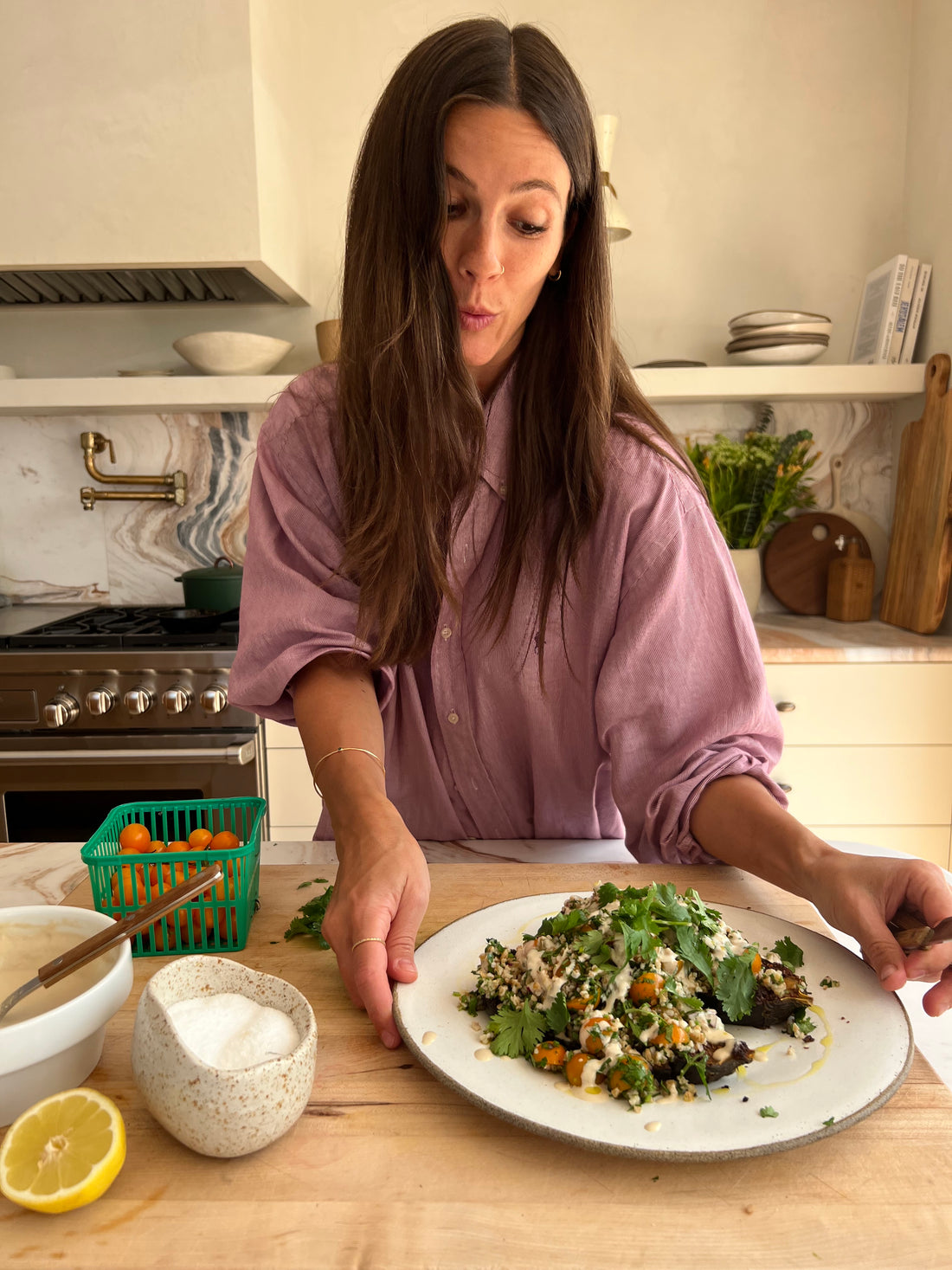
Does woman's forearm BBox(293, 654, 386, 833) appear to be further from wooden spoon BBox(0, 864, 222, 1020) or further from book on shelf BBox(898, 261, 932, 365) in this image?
book on shelf BBox(898, 261, 932, 365)

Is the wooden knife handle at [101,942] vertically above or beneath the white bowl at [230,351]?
beneath

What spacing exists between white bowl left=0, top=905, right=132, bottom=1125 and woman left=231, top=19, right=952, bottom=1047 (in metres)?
0.25

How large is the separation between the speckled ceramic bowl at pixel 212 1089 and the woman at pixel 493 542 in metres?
0.27

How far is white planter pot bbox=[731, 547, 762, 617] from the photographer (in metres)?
2.49

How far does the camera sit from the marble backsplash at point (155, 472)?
107 inches

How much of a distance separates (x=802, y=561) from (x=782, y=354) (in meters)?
0.59

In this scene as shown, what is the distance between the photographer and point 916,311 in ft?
8.05

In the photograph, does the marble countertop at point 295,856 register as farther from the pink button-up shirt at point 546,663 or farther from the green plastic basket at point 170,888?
the green plastic basket at point 170,888

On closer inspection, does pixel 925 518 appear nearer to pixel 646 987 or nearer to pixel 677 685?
pixel 677 685

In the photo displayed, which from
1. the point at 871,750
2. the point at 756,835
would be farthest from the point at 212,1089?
the point at 871,750

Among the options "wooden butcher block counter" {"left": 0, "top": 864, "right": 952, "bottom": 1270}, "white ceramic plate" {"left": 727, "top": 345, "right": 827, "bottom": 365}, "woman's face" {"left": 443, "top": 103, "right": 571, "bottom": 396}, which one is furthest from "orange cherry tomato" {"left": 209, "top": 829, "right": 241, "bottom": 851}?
"white ceramic plate" {"left": 727, "top": 345, "right": 827, "bottom": 365}

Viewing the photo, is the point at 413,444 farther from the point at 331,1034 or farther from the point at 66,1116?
the point at 66,1116

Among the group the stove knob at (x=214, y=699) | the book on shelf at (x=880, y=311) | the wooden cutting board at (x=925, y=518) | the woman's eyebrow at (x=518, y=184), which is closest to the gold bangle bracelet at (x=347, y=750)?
the woman's eyebrow at (x=518, y=184)

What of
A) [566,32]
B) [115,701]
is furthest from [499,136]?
[566,32]
